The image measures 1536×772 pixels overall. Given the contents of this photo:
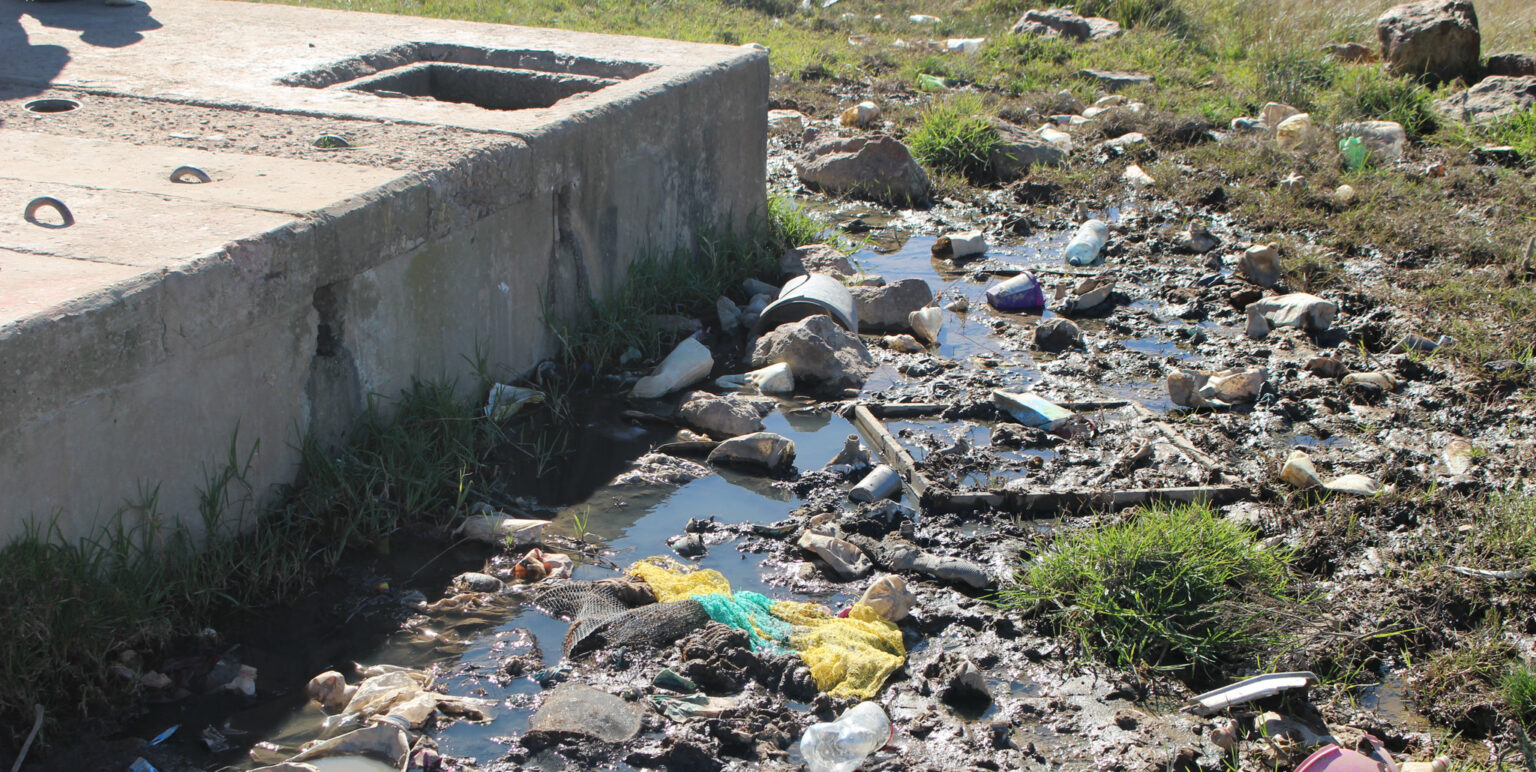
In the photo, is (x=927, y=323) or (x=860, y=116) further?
(x=860, y=116)

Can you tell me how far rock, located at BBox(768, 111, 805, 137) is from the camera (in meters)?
8.52

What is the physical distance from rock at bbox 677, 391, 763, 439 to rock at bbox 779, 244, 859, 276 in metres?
1.56

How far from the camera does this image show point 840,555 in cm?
340

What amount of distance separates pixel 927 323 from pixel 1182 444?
1465 millimetres

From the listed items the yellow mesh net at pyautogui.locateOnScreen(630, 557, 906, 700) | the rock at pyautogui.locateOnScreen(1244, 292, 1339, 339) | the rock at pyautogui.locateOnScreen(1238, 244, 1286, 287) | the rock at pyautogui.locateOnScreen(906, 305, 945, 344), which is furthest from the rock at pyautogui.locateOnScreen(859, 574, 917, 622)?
the rock at pyautogui.locateOnScreen(1238, 244, 1286, 287)

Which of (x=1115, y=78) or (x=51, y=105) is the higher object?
(x=1115, y=78)

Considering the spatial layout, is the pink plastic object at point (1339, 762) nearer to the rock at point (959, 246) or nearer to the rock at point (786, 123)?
the rock at point (959, 246)

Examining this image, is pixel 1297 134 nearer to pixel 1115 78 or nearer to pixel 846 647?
pixel 1115 78

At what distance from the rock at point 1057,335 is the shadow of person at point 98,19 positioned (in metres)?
4.50

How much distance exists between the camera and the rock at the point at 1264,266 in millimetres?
5746

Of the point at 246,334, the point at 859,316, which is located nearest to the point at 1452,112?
the point at 859,316

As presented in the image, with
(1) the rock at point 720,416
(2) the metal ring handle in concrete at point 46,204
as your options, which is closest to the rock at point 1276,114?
(1) the rock at point 720,416

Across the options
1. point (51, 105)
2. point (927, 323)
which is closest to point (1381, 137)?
point (927, 323)

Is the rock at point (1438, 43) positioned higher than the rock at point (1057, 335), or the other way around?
the rock at point (1438, 43)
